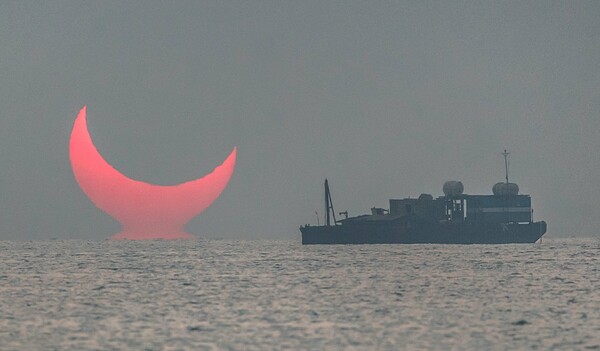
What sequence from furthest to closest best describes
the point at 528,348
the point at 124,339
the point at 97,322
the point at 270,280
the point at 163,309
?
the point at 270,280
the point at 163,309
the point at 97,322
the point at 124,339
the point at 528,348

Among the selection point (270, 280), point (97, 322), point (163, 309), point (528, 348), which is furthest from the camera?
point (270, 280)

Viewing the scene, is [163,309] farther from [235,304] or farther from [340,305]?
[340,305]

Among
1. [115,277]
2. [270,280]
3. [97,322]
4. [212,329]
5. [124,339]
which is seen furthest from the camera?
[115,277]

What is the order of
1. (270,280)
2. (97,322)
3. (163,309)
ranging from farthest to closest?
(270,280) → (163,309) → (97,322)

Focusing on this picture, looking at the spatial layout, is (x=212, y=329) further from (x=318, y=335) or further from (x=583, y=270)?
(x=583, y=270)

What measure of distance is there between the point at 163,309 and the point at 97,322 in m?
7.34

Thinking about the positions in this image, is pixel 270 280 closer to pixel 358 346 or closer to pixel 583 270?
pixel 583 270

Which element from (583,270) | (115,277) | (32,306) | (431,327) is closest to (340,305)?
(431,327)

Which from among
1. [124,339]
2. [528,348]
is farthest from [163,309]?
[528,348]

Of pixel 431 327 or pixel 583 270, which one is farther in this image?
pixel 583 270

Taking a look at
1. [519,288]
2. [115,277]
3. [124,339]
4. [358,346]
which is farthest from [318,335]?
[115,277]

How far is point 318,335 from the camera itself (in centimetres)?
4734

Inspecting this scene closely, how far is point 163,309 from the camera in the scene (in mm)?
61250

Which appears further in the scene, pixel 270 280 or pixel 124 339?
pixel 270 280
